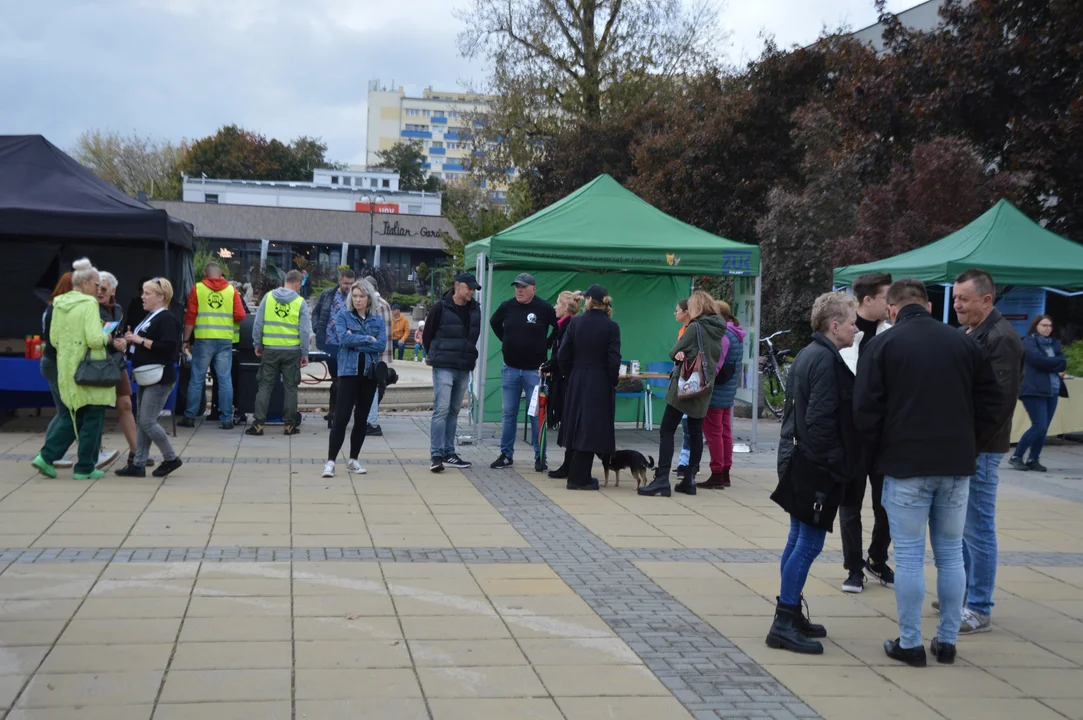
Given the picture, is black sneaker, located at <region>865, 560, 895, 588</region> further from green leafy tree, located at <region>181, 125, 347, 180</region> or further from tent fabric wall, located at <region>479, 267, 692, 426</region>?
green leafy tree, located at <region>181, 125, 347, 180</region>

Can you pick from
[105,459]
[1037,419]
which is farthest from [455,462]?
[1037,419]

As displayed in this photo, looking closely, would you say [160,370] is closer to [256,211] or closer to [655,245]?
[655,245]

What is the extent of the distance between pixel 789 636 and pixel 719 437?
198 inches

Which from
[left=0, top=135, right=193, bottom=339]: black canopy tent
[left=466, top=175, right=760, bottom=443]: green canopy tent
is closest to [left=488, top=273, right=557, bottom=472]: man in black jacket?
[left=466, top=175, right=760, bottom=443]: green canopy tent

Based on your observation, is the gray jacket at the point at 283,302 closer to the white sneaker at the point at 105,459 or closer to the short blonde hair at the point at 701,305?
the white sneaker at the point at 105,459

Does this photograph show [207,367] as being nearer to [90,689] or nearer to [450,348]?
[450,348]

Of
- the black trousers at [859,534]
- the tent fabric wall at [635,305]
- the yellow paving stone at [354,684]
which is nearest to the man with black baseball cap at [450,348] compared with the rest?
the tent fabric wall at [635,305]

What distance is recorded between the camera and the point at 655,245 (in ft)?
40.9

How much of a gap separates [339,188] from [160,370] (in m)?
67.6

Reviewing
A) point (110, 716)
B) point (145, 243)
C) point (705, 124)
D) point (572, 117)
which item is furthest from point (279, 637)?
point (572, 117)

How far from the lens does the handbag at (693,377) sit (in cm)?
945

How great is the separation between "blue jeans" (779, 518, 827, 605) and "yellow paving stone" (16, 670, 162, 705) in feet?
9.28

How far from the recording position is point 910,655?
5.07m

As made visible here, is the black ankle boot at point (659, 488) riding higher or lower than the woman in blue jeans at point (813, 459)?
lower
